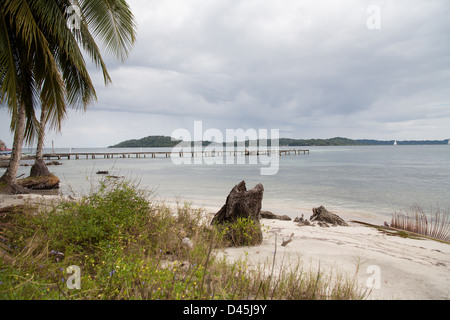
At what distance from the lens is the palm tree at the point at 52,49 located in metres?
7.05

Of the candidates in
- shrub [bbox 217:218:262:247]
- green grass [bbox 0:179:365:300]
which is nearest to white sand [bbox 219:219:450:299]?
shrub [bbox 217:218:262:247]

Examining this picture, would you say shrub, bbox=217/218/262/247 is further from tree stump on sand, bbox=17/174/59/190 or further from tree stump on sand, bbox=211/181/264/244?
tree stump on sand, bbox=17/174/59/190

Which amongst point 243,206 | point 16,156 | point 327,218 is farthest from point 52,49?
point 327,218

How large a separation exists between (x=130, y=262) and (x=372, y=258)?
401cm


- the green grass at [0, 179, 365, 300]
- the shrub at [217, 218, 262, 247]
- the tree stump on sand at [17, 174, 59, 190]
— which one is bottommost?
the tree stump on sand at [17, 174, 59, 190]

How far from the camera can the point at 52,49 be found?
31.3 ft

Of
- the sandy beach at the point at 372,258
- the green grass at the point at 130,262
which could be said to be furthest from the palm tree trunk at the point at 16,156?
the sandy beach at the point at 372,258

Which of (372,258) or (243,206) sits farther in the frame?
(243,206)

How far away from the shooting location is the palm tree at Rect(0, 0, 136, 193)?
278 inches

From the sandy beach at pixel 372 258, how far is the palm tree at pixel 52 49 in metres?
4.47

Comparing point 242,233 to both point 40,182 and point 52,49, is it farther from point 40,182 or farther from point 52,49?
point 40,182

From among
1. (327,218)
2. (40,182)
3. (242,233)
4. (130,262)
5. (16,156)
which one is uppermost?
(16,156)

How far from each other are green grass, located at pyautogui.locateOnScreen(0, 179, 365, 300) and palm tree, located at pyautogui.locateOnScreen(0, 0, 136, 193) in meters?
4.24
